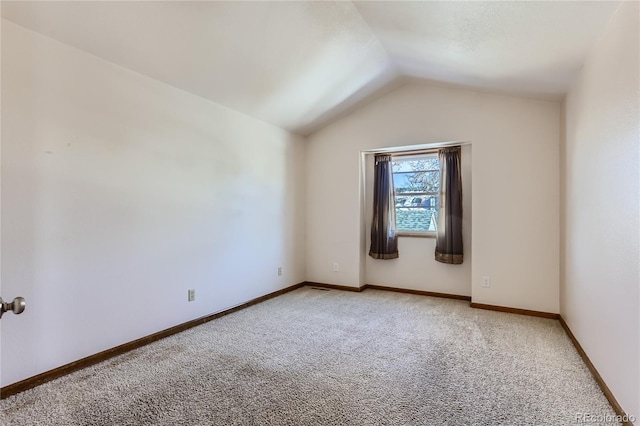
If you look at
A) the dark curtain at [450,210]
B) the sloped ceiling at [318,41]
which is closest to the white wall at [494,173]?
the dark curtain at [450,210]

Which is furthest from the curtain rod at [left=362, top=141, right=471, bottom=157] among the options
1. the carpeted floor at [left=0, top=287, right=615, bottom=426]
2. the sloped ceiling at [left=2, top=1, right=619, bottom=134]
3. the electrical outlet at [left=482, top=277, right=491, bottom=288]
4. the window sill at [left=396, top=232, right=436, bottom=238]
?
the carpeted floor at [left=0, top=287, right=615, bottom=426]

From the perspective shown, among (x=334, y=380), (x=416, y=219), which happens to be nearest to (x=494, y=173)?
(x=416, y=219)

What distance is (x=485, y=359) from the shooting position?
2404mm

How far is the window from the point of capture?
4.35 metres

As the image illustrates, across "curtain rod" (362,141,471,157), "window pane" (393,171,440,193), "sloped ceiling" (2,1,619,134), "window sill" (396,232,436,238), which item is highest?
"sloped ceiling" (2,1,619,134)

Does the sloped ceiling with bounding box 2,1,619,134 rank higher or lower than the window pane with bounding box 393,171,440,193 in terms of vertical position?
higher

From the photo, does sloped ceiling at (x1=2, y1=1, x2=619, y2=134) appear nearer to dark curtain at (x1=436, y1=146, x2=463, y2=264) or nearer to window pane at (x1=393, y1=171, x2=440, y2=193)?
dark curtain at (x1=436, y1=146, x2=463, y2=264)

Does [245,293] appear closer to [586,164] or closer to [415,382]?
[415,382]

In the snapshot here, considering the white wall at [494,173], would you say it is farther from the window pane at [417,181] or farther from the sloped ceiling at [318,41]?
the window pane at [417,181]

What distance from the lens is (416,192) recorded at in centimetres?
445

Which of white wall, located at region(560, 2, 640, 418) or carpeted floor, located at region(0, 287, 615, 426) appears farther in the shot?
carpeted floor, located at region(0, 287, 615, 426)

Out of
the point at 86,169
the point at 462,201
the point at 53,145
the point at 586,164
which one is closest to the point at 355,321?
the point at 462,201

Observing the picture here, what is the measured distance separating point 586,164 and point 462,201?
171 centimetres

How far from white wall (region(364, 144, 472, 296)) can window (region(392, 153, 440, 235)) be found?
0.64 ft
